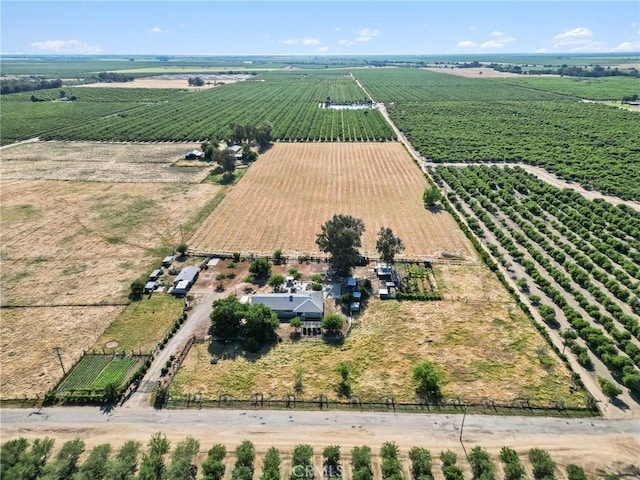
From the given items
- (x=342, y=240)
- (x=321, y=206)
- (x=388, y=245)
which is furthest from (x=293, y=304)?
(x=321, y=206)

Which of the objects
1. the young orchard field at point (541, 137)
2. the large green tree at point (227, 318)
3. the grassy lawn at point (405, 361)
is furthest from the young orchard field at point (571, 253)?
the large green tree at point (227, 318)

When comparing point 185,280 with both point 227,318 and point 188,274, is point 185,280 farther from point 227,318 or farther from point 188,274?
point 227,318

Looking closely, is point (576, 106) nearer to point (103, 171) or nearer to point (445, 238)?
point (445, 238)

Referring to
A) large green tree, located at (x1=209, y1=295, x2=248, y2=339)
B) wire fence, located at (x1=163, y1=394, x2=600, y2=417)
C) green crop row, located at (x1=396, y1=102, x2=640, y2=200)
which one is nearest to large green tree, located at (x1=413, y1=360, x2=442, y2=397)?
wire fence, located at (x1=163, y1=394, x2=600, y2=417)

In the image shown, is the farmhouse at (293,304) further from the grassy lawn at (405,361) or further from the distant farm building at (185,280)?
the distant farm building at (185,280)

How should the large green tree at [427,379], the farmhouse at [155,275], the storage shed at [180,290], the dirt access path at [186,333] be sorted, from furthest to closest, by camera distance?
1. the farmhouse at [155,275]
2. the storage shed at [180,290]
3. the dirt access path at [186,333]
4. the large green tree at [427,379]

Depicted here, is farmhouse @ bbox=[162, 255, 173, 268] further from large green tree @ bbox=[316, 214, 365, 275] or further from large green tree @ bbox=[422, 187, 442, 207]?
large green tree @ bbox=[422, 187, 442, 207]
